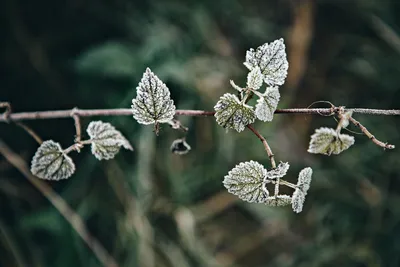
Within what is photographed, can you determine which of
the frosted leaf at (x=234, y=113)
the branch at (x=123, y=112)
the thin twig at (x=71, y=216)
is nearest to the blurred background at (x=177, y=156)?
the thin twig at (x=71, y=216)

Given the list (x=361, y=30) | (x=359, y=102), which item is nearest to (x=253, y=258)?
(x=359, y=102)

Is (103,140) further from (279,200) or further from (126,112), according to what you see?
(279,200)

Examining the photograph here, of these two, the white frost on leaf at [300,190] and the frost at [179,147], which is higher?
the frost at [179,147]

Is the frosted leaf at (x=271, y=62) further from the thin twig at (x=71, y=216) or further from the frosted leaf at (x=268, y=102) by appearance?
the thin twig at (x=71, y=216)

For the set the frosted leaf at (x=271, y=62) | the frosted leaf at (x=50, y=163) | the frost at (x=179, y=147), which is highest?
the frosted leaf at (x=271, y=62)

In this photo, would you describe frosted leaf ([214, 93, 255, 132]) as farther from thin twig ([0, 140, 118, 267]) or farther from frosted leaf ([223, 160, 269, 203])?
thin twig ([0, 140, 118, 267])

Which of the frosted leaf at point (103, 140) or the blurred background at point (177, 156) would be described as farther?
the blurred background at point (177, 156)

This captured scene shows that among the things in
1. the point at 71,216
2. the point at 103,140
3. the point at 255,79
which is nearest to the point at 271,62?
the point at 255,79
